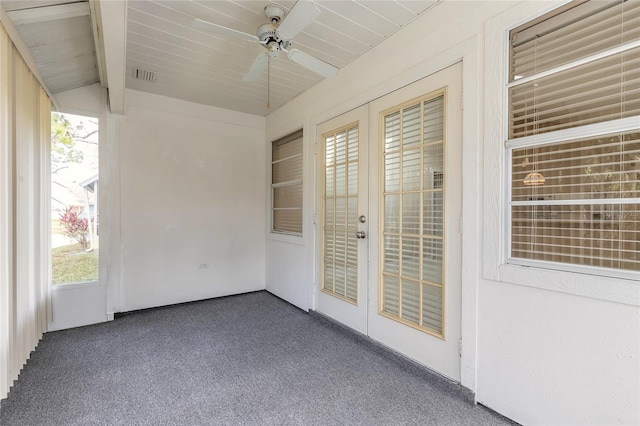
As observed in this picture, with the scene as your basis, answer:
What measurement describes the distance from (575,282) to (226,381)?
7.70 ft

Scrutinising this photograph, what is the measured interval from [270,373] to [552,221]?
2220mm

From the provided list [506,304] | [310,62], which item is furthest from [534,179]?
[310,62]

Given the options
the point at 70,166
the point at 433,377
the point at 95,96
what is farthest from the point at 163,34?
the point at 433,377

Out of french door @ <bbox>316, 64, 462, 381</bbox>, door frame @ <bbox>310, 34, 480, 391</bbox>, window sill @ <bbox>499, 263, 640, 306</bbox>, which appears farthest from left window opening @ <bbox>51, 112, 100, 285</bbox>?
window sill @ <bbox>499, 263, 640, 306</bbox>

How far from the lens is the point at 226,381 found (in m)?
2.24

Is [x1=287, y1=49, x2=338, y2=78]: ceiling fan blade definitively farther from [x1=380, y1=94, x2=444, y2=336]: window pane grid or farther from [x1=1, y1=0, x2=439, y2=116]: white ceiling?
[x1=380, y1=94, x2=444, y2=336]: window pane grid

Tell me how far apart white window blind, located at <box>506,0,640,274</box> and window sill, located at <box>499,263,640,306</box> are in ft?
0.29

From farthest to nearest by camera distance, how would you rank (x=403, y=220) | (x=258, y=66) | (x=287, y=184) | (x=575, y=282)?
(x=287, y=184)
(x=403, y=220)
(x=258, y=66)
(x=575, y=282)

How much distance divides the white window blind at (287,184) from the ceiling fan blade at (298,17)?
1.98 meters

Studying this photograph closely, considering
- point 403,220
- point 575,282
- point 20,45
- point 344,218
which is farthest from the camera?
point 344,218

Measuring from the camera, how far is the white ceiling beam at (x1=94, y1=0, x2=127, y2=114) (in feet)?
5.94

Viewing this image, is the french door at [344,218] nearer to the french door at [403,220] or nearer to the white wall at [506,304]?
the french door at [403,220]

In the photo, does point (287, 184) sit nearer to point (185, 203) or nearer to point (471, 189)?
point (185, 203)

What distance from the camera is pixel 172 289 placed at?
157 inches
